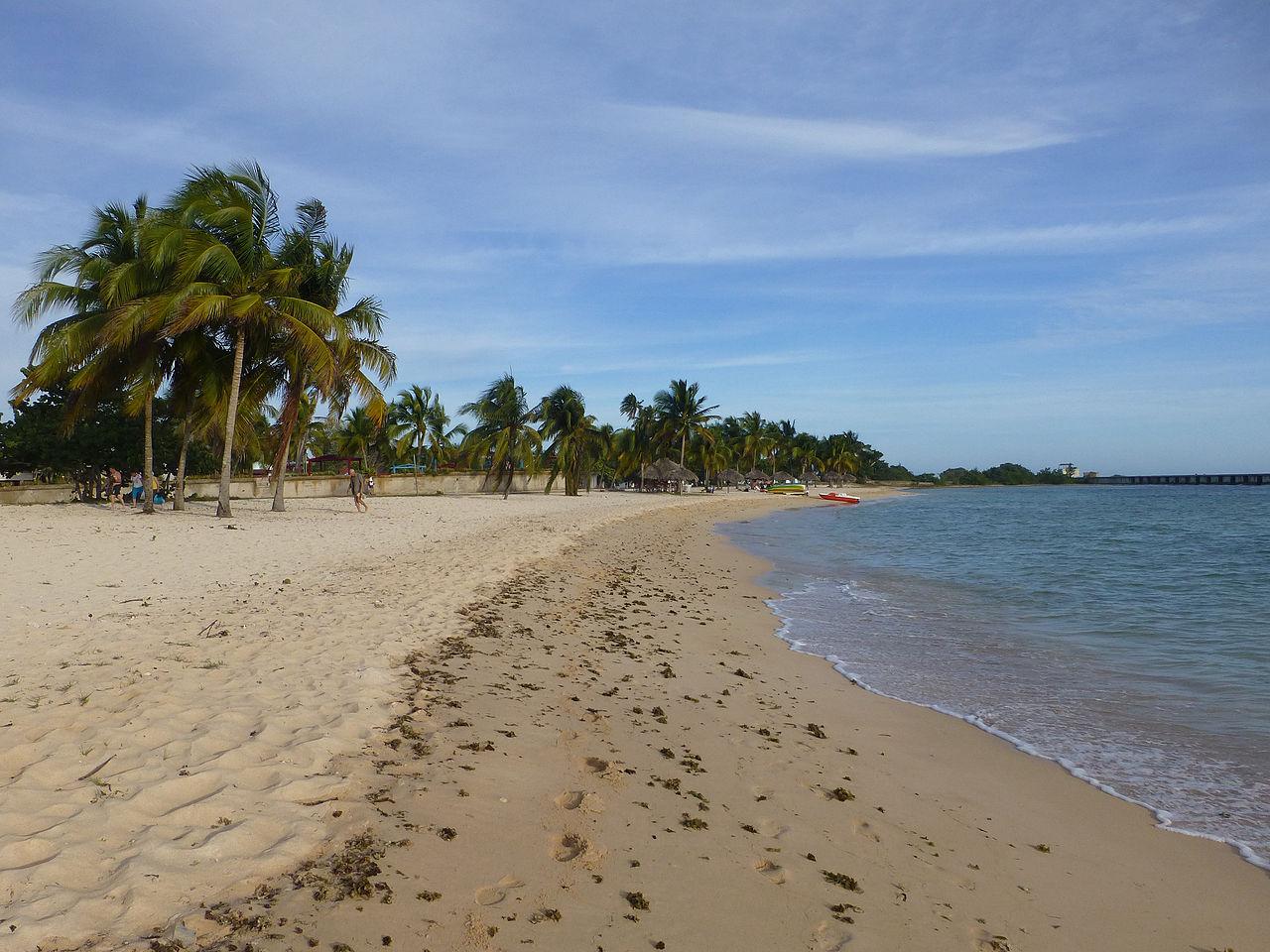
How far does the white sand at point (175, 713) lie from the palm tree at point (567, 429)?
34537 millimetres

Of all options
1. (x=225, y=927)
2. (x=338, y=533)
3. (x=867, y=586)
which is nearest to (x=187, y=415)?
(x=338, y=533)

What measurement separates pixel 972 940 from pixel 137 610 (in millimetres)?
7537


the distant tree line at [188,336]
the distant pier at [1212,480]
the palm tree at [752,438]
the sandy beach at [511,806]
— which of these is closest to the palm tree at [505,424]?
the distant tree line at [188,336]

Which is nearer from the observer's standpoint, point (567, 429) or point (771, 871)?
point (771, 871)

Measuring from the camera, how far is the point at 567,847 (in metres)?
3.55

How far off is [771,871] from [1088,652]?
7.83 meters

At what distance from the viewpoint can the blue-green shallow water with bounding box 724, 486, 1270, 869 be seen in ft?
18.3

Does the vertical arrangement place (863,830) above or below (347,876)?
below

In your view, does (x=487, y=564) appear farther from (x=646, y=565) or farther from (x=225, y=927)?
(x=225, y=927)

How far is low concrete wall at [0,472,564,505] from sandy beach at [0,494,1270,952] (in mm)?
21614

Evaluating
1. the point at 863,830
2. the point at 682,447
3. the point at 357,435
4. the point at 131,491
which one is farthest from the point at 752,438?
the point at 863,830

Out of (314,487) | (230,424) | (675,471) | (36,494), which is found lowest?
(36,494)

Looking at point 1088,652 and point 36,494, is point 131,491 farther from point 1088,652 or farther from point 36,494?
point 1088,652

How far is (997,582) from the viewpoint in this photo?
16.5 metres
